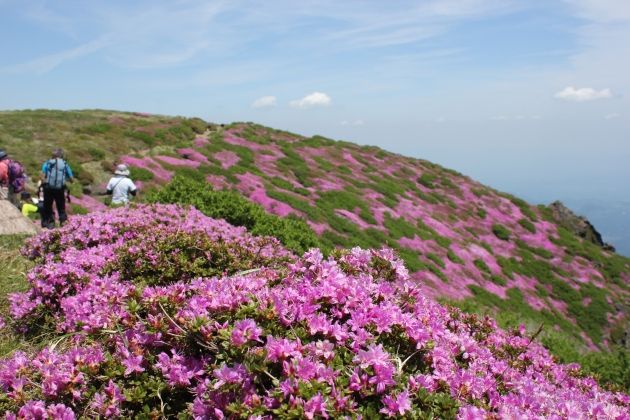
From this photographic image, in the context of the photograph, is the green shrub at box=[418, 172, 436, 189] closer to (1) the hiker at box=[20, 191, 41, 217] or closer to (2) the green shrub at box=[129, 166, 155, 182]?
(2) the green shrub at box=[129, 166, 155, 182]

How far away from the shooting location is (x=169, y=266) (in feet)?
24.4

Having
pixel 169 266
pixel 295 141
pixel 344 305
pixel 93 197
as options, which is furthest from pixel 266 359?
pixel 295 141

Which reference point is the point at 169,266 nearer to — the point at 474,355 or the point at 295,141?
the point at 474,355

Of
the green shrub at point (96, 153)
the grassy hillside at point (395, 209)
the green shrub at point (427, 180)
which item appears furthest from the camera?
the green shrub at point (427, 180)

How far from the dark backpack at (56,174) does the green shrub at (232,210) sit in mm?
3494

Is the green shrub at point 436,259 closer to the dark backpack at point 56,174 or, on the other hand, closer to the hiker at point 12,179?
the dark backpack at point 56,174

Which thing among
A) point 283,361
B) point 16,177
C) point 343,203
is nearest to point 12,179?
point 16,177

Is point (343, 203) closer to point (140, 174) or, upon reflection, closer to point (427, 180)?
point (140, 174)

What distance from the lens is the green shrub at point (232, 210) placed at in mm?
15781

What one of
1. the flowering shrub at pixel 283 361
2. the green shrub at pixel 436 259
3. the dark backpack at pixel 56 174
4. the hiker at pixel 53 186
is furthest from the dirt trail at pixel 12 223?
the green shrub at pixel 436 259

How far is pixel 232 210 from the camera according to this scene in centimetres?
1625

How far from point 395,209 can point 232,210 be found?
63.2 ft

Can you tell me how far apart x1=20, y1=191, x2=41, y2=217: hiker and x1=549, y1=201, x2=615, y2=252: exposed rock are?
45290 millimetres

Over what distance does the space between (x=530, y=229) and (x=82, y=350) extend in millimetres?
41786
